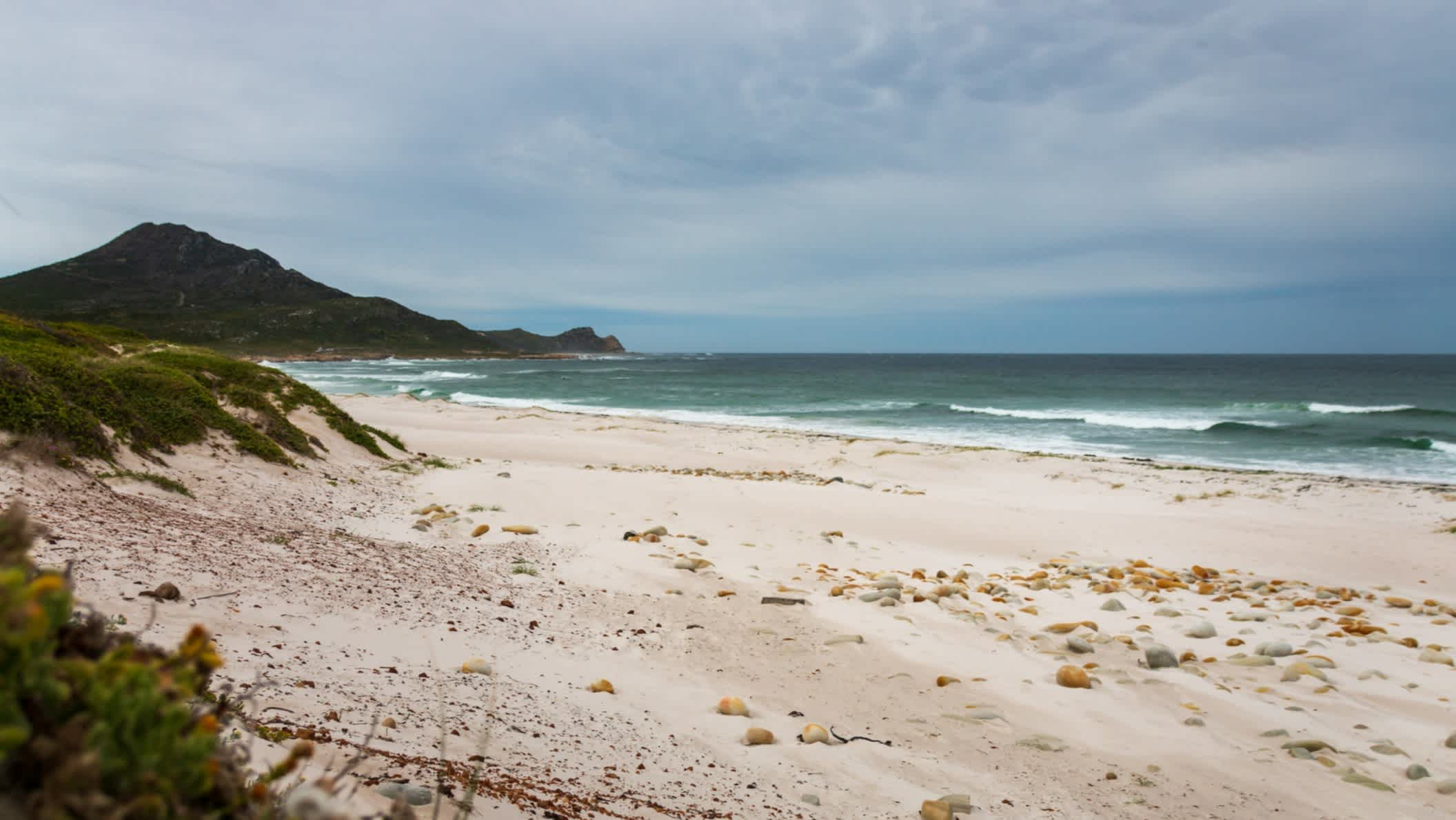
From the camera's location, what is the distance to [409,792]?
2.65 meters

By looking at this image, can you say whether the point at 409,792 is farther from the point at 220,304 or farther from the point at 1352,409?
the point at 220,304

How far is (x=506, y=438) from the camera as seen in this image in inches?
898

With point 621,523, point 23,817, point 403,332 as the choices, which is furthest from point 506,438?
point 403,332

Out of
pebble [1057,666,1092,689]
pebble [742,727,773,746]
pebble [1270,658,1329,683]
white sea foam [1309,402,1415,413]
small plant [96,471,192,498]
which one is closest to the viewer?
pebble [742,727,773,746]

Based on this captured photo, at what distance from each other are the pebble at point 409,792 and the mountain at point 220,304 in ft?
432

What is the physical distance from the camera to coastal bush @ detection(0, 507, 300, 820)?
3.38ft

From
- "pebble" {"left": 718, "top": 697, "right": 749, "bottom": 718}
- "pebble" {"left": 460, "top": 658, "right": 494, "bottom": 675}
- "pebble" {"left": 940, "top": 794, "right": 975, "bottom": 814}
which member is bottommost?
"pebble" {"left": 940, "top": 794, "right": 975, "bottom": 814}

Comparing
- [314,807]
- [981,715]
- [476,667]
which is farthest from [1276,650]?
[314,807]

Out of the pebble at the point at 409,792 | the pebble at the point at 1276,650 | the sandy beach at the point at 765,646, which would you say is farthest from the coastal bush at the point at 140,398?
the pebble at the point at 1276,650

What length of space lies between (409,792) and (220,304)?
196876 mm

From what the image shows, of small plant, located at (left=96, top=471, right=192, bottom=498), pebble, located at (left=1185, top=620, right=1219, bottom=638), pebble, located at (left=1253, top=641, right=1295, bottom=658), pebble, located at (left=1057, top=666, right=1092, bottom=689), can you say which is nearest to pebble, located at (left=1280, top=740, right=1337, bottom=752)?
pebble, located at (left=1057, top=666, right=1092, bottom=689)

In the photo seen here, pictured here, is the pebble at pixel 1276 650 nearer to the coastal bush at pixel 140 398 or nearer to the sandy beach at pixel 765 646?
the sandy beach at pixel 765 646

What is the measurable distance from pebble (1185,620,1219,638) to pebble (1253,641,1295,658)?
0.46 meters

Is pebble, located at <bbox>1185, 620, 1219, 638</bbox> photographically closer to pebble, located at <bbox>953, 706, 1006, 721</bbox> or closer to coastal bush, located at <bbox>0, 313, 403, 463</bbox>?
pebble, located at <bbox>953, 706, 1006, 721</bbox>
